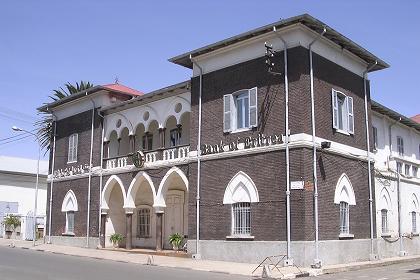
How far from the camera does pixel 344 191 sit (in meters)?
22.4

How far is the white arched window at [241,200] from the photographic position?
2134 centimetres

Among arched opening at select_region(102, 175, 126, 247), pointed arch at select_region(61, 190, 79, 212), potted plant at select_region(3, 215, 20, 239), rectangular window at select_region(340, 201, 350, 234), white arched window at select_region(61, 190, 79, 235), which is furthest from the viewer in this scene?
potted plant at select_region(3, 215, 20, 239)

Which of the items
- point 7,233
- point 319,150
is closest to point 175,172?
point 319,150

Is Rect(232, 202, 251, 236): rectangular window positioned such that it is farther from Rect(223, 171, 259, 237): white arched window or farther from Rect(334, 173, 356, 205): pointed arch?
Rect(334, 173, 356, 205): pointed arch

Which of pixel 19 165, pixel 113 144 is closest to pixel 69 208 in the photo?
pixel 113 144

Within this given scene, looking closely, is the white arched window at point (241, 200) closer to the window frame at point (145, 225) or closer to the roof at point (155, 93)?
the roof at point (155, 93)

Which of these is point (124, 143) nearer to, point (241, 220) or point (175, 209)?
point (175, 209)

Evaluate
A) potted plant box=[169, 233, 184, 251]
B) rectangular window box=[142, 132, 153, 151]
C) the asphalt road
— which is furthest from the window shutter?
rectangular window box=[142, 132, 153, 151]

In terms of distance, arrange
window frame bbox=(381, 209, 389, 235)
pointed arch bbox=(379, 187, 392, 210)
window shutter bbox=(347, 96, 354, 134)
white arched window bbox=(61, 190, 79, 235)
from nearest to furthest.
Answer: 1. window shutter bbox=(347, 96, 354, 134)
2. window frame bbox=(381, 209, 389, 235)
3. pointed arch bbox=(379, 187, 392, 210)
4. white arched window bbox=(61, 190, 79, 235)

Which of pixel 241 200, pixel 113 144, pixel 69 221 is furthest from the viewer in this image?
pixel 69 221

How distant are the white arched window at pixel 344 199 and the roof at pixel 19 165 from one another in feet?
128

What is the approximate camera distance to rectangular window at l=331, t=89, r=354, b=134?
2260 cm

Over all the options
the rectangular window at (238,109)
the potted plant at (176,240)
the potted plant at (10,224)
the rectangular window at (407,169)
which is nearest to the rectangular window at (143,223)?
the potted plant at (176,240)

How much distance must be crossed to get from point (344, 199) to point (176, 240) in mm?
8855
